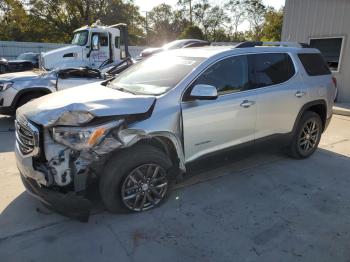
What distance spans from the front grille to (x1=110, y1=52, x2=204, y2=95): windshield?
118cm

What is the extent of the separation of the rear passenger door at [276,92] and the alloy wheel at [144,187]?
1.60 meters

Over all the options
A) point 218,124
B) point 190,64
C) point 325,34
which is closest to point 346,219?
point 218,124

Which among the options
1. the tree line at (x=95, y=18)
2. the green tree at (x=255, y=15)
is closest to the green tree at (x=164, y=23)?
the tree line at (x=95, y=18)

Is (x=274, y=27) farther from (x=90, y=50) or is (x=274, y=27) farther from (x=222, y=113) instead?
(x=222, y=113)

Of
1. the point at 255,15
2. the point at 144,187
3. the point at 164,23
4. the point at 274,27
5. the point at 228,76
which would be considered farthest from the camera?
the point at 164,23

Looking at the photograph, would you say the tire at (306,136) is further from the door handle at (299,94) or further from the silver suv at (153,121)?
the door handle at (299,94)

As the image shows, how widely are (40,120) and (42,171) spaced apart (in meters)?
0.49

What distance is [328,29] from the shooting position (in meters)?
10.5

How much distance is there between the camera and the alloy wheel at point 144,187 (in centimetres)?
314

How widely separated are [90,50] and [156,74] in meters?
8.62

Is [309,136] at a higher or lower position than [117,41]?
lower

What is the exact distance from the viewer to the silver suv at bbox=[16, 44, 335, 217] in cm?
285

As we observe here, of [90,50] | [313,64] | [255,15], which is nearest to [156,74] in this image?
[313,64]

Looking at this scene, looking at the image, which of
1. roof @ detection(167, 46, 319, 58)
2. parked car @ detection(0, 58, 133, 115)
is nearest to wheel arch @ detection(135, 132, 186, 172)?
roof @ detection(167, 46, 319, 58)
